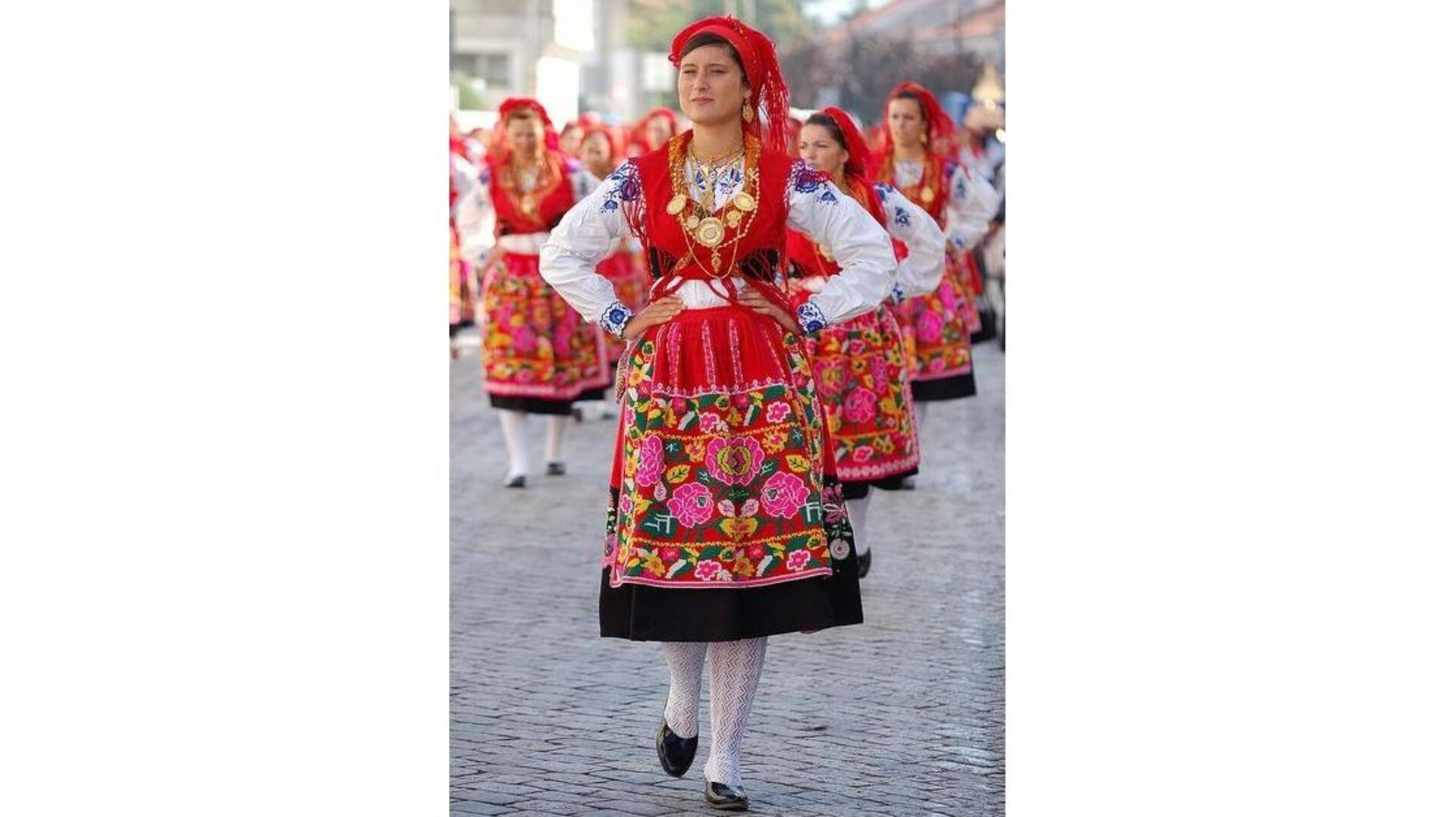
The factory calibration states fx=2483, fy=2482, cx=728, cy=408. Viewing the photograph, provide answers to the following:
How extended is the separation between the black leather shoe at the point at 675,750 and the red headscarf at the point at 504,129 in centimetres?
525

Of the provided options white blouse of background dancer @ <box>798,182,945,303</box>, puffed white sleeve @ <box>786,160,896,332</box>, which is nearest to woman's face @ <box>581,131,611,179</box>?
white blouse of background dancer @ <box>798,182,945,303</box>

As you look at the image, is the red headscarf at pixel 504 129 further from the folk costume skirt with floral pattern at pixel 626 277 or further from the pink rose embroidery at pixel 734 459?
the pink rose embroidery at pixel 734 459

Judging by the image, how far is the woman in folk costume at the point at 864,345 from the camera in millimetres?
7176

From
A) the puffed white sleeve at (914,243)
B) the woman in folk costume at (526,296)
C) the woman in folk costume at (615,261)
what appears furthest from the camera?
the woman in folk costume at (615,261)

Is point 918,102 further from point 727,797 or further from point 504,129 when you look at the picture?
point 727,797

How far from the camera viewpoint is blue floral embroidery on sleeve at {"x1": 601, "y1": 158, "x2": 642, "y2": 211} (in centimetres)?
508

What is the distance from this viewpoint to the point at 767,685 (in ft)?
21.5

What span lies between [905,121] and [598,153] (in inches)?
234

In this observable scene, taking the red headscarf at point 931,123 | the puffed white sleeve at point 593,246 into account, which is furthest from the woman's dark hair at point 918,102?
the puffed white sleeve at point 593,246

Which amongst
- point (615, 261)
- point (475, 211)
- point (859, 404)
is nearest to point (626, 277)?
point (615, 261)
